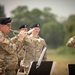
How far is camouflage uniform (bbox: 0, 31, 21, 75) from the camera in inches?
143

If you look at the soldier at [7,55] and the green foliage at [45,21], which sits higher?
the soldier at [7,55]

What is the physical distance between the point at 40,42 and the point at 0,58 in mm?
1558

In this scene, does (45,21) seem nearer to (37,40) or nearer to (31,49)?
(37,40)

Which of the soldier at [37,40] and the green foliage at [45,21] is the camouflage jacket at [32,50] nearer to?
the soldier at [37,40]

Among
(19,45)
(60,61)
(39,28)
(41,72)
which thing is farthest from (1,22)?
(60,61)

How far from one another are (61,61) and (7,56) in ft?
6.80

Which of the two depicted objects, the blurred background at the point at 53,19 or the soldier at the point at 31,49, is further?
the blurred background at the point at 53,19

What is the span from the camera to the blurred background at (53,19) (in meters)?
5.55

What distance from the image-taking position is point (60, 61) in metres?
5.55

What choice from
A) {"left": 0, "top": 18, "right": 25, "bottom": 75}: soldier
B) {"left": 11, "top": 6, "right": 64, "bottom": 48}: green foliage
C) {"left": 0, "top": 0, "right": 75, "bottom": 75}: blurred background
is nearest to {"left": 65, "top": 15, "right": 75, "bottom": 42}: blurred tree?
{"left": 0, "top": 0, "right": 75, "bottom": 75}: blurred background

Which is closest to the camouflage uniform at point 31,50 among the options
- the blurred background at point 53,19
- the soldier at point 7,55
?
the blurred background at point 53,19

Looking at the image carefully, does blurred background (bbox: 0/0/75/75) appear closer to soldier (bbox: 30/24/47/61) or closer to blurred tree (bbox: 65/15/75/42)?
blurred tree (bbox: 65/15/75/42)

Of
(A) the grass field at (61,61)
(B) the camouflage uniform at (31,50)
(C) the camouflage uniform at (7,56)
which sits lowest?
(A) the grass field at (61,61)

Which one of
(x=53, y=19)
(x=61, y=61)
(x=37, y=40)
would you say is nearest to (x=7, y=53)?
(x=37, y=40)
